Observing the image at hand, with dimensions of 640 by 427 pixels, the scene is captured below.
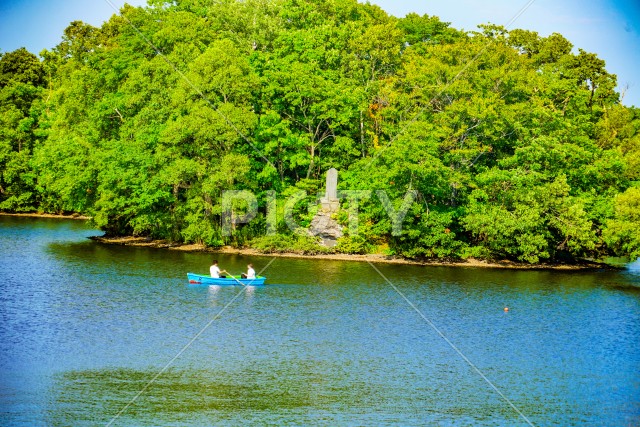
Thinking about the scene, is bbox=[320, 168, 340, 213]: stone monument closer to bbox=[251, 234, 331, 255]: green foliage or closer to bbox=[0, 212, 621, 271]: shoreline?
bbox=[251, 234, 331, 255]: green foliage

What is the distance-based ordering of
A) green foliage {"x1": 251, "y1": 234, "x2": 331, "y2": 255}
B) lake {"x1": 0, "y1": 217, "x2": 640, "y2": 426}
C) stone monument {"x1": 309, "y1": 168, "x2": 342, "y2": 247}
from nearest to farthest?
lake {"x1": 0, "y1": 217, "x2": 640, "y2": 426} < green foliage {"x1": 251, "y1": 234, "x2": 331, "y2": 255} < stone monument {"x1": 309, "y1": 168, "x2": 342, "y2": 247}

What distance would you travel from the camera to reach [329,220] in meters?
53.1

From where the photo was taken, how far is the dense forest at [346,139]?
2008 inches

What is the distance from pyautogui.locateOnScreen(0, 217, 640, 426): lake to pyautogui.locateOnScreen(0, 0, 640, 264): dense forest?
6.88 meters

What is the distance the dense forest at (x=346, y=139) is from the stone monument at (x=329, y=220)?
2.50ft

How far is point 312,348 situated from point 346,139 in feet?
101

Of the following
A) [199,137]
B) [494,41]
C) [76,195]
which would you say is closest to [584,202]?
[494,41]

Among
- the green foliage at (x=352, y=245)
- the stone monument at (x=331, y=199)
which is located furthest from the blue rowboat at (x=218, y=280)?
the stone monument at (x=331, y=199)

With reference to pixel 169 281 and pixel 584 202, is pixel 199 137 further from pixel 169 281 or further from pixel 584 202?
pixel 584 202

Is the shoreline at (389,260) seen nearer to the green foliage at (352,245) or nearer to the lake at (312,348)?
the green foliage at (352,245)

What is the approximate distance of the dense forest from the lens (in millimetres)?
51000

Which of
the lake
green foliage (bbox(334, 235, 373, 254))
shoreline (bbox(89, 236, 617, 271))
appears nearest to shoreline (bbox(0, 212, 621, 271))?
shoreline (bbox(89, 236, 617, 271))

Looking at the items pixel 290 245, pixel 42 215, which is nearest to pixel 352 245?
pixel 290 245

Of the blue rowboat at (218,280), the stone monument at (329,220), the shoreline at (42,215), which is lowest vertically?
the blue rowboat at (218,280)
